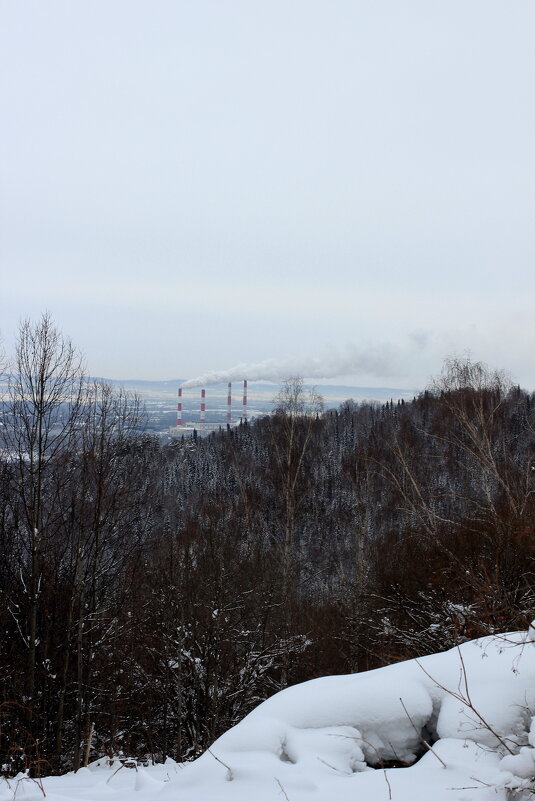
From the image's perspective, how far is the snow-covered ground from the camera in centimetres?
274

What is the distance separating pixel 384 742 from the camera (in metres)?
3.22

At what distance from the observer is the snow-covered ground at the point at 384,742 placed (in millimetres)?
2742

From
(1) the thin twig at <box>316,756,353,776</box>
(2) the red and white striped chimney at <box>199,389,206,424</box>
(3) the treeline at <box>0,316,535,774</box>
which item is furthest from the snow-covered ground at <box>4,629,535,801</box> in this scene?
(2) the red and white striped chimney at <box>199,389,206,424</box>

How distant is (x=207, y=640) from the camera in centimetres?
1084

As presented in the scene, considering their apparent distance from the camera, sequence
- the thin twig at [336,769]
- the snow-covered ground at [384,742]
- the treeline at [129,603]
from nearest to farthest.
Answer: the snow-covered ground at [384,742] < the thin twig at [336,769] < the treeline at [129,603]

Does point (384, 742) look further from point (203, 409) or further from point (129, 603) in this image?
point (203, 409)

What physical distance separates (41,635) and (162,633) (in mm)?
2269

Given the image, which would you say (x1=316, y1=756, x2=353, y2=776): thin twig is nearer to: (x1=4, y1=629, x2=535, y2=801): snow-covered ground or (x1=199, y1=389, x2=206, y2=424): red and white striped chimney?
(x1=4, y1=629, x2=535, y2=801): snow-covered ground

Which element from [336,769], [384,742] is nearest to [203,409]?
[384,742]

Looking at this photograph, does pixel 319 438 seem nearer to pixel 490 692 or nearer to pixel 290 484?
pixel 290 484

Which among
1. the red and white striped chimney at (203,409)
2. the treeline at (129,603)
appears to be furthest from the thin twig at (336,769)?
the red and white striped chimney at (203,409)

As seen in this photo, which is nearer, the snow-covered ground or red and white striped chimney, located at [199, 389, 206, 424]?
the snow-covered ground

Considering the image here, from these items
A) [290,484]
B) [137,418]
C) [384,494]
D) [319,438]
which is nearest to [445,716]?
[137,418]

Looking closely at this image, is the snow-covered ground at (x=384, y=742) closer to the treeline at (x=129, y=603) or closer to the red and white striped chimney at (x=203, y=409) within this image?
the treeline at (x=129, y=603)
